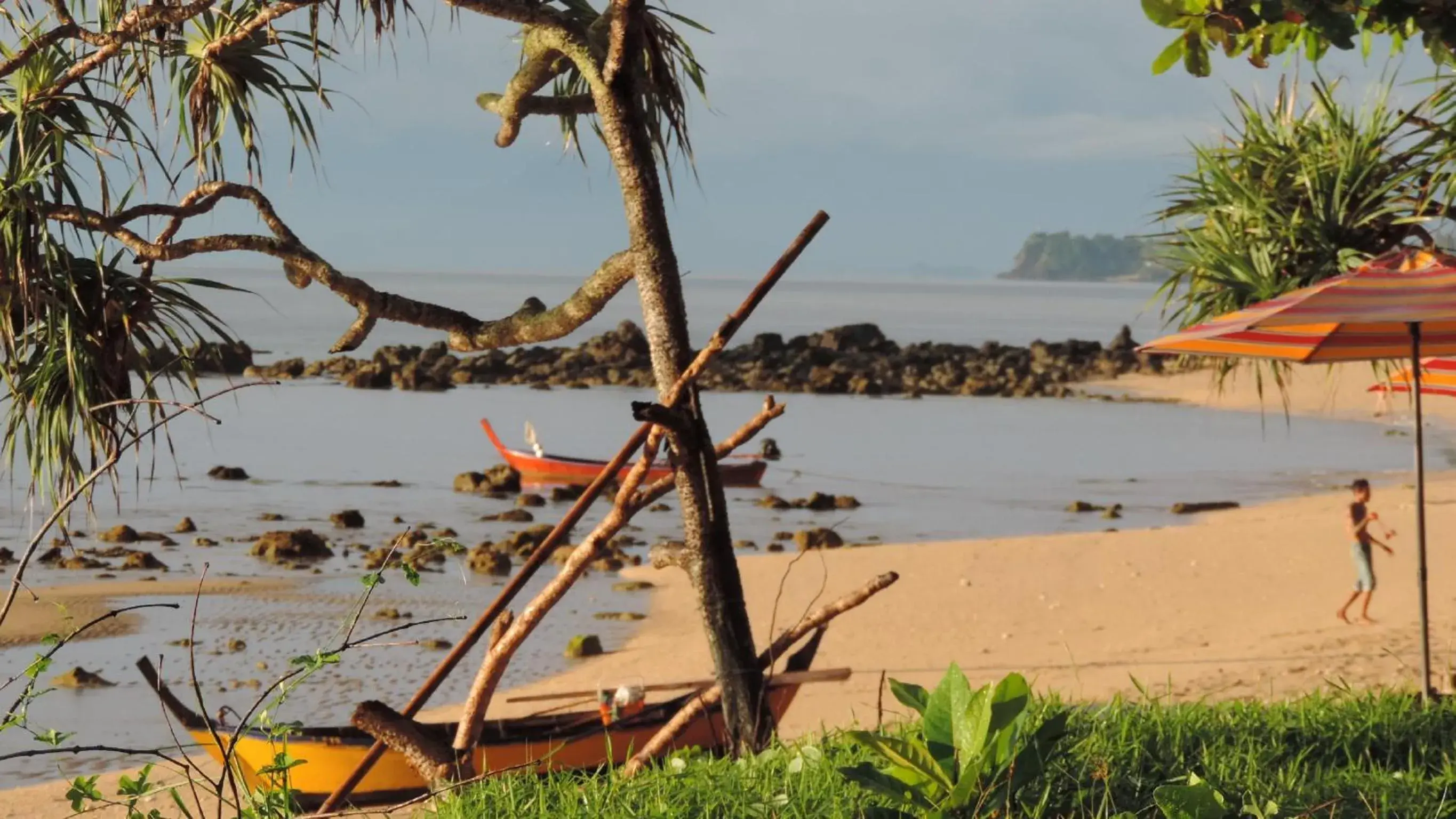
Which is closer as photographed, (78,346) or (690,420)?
(690,420)

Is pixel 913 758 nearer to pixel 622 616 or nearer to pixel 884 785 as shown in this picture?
pixel 884 785

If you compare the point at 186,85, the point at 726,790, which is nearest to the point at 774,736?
the point at 726,790

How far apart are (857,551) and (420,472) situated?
1259 centimetres

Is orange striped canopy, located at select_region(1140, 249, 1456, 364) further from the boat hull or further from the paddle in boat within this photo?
the paddle in boat

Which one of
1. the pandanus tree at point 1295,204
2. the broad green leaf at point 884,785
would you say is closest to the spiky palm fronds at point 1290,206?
the pandanus tree at point 1295,204

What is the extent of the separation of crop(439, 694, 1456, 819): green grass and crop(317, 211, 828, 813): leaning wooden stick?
537 millimetres

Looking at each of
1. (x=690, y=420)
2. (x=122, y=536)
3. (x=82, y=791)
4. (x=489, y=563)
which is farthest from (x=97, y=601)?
(x=82, y=791)

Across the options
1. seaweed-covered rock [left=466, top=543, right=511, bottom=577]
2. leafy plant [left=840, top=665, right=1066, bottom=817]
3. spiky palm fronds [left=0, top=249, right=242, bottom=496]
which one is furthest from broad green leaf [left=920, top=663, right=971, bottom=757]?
seaweed-covered rock [left=466, top=543, right=511, bottom=577]

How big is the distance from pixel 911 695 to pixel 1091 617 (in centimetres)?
981

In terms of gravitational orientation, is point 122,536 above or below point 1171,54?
below

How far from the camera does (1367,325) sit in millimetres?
8273

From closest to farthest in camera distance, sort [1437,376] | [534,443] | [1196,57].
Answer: [1196,57] < [1437,376] < [534,443]

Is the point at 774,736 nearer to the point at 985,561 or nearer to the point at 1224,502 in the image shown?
the point at 985,561

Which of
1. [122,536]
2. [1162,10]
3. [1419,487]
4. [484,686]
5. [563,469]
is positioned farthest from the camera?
[563,469]
